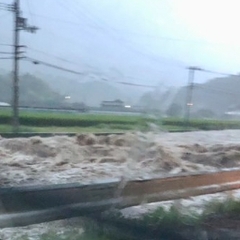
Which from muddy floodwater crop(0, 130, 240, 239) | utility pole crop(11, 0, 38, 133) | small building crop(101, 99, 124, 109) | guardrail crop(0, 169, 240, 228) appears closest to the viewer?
guardrail crop(0, 169, 240, 228)

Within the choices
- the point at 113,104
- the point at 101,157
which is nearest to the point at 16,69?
the point at 113,104

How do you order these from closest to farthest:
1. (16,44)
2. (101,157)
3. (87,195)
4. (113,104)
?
(87,195) < (16,44) < (113,104) < (101,157)

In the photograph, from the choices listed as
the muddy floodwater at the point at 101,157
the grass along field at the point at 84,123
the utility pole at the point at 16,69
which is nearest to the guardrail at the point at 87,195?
the muddy floodwater at the point at 101,157

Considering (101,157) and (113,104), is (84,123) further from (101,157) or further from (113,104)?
(101,157)

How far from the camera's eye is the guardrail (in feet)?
18.4

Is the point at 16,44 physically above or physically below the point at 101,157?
above

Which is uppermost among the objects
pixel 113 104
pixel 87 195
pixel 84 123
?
pixel 113 104

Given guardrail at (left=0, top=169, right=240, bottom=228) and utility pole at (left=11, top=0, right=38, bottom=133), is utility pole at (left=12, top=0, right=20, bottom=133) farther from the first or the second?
guardrail at (left=0, top=169, right=240, bottom=228)

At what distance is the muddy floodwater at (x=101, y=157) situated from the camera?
22.9ft

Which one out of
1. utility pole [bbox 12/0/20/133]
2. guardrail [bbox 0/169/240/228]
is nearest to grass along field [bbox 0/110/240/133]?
utility pole [bbox 12/0/20/133]

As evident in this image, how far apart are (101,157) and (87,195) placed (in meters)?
1.63

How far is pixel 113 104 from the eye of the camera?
7.62 m

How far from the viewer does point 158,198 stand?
738 cm

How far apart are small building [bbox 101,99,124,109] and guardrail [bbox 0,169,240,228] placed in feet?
3.02
